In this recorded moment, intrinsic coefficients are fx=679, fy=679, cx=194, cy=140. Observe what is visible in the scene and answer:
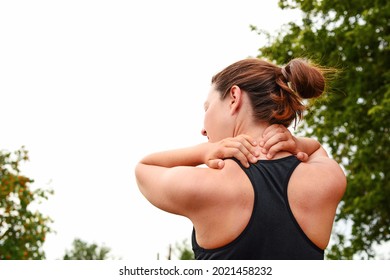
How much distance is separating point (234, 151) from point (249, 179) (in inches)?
4.8

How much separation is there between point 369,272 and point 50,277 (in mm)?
1600

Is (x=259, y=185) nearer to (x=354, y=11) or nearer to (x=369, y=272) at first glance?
(x=369, y=272)

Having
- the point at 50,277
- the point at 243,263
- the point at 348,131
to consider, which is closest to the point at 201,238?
the point at 243,263

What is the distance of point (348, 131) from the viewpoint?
1845 cm

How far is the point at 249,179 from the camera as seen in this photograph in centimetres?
260

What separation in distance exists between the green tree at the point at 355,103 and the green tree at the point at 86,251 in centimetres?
3930

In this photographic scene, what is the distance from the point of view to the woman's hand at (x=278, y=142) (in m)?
2.69

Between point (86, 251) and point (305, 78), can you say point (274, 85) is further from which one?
point (86, 251)

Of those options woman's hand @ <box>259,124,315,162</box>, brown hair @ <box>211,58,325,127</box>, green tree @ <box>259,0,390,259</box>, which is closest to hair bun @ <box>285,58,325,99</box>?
brown hair @ <box>211,58,325,127</box>

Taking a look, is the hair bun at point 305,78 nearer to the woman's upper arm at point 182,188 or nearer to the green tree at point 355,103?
the woman's upper arm at point 182,188

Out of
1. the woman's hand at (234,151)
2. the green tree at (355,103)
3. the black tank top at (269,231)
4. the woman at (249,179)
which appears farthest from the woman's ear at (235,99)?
the green tree at (355,103)

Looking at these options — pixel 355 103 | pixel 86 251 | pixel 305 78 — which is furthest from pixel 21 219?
pixel 86 251

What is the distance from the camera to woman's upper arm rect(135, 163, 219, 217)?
8.27 ft

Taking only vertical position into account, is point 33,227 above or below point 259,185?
below
